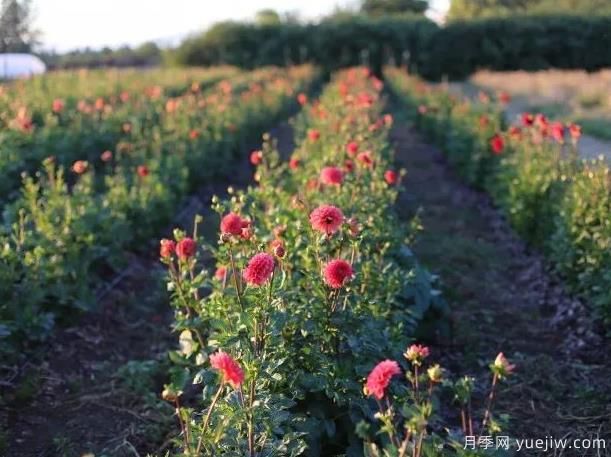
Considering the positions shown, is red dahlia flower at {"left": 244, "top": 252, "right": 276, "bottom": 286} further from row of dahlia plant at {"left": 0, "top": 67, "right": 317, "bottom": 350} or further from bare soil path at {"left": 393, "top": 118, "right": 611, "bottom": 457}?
bare soil path at {"left": 393, "top": 118, "right": 611, "bottom": 457}

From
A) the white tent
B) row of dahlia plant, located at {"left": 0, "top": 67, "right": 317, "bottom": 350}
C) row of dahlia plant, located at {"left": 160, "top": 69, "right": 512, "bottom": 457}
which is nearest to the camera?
row of dahlia plant, located at {"left": 160, "top": 69, "right": 512, "bottom": 457}

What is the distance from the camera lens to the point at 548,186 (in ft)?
20.8

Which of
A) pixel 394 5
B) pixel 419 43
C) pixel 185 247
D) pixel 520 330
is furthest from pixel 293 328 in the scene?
pixel 394 5

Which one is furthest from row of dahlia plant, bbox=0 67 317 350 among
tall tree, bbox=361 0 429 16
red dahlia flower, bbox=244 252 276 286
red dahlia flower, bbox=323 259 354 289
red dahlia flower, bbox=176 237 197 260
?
tall tree, bbox=361 0 429 16

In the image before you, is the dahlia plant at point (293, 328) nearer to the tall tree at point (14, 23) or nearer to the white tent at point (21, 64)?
the tall tree at point (14, 23)

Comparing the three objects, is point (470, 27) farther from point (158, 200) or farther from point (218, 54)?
point (158, 200)

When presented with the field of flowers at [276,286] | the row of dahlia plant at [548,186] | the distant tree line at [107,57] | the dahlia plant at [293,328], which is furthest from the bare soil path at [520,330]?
the distant tree line at [107,57]

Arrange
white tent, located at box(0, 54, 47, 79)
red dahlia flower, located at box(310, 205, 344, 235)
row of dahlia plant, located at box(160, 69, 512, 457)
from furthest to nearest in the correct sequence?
white tent, located at box(0, 54, 47, 79)
red dahlia flower, located at box(310, 205, 344, 235)
row of dahlia plant, located at box(160, 69, 512, 457)

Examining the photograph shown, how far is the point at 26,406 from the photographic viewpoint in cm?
397

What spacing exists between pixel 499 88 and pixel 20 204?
2317 cm

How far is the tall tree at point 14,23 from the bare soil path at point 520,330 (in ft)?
41.4

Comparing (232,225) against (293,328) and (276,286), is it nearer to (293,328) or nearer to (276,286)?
(276,286)

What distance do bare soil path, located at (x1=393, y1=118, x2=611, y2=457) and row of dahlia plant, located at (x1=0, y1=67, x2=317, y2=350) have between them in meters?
2.26

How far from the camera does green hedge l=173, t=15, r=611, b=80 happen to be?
34.5m
